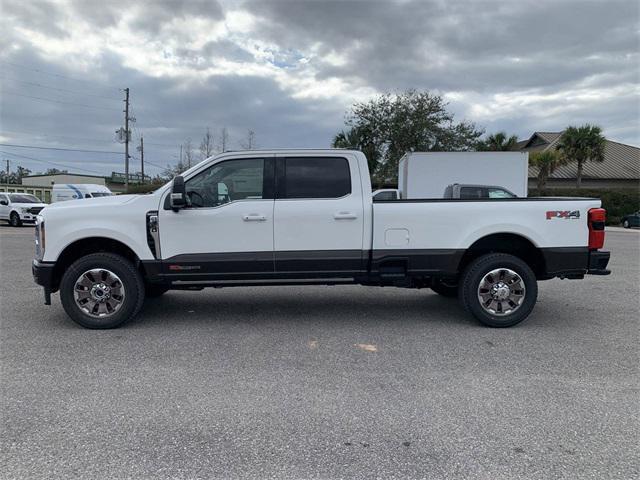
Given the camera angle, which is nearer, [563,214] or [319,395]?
[319,395]

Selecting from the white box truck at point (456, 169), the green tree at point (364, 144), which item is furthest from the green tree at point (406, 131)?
the white box truck at point (456, 169)

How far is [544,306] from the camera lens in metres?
6.60

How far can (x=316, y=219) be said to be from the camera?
5.31 metres

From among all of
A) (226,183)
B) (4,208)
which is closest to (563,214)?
(226,183)

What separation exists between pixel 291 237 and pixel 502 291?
8.42 feet

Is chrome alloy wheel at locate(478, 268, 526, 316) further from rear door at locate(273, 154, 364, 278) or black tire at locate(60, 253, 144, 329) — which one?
black tire at locate(60, 253, 144, 329)

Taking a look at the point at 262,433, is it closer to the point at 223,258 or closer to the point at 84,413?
the point at 84,413

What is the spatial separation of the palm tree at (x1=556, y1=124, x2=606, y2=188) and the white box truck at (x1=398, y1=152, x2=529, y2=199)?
19852 mm

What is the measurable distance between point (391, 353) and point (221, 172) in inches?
110

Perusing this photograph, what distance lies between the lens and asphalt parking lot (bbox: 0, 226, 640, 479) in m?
2.75

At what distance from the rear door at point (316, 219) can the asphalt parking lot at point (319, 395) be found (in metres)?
0.76

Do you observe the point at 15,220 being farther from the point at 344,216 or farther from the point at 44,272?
the point at 344,216

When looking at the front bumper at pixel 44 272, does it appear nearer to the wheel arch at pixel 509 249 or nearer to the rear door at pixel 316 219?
the rear door at pixel 316 219

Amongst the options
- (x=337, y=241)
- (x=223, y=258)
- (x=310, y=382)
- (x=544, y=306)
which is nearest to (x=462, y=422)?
(x=310, y=382)
